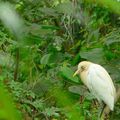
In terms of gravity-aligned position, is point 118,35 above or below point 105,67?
above

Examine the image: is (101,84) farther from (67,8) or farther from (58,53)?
(67,8)

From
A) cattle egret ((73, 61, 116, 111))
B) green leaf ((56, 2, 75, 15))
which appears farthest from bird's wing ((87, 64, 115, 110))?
green leaf ((56, 2, 75, 15))

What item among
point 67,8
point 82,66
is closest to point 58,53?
point 82,66

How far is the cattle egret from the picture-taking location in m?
3.15

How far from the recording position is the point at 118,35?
2.83 m

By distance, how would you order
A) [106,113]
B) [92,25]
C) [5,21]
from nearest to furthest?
[5,21]
[106,113]
[92,25]

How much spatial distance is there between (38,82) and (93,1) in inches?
103

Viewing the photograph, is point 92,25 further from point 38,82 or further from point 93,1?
point 93,1

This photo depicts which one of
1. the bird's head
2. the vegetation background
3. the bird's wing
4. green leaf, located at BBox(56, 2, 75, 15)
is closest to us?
the vegetation background

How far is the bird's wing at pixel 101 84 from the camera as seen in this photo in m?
3.09

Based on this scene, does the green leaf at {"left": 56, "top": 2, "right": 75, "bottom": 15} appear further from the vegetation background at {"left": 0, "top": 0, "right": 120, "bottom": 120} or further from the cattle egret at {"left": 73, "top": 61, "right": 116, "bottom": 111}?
the cattle egret at {"left": 73, "top": 61, "right": 116, "bottom": 111}

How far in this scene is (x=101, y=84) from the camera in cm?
336

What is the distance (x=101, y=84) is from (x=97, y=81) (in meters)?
0.11

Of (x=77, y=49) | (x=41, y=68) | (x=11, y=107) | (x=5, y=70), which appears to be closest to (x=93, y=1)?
(x=11, y=107)
